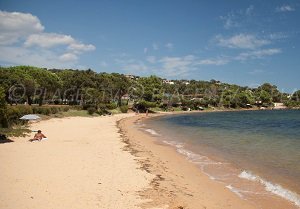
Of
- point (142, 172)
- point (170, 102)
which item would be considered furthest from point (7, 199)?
point (170, 102)

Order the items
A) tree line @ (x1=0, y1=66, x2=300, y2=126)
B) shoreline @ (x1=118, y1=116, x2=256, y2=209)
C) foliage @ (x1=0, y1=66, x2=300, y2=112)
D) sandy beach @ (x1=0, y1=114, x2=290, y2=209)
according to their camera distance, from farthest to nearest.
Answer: tree line @ (x1=0, y1=66, x2=300, y2=126), foliage @ (x1=0, y1=66, x2=300, y2=112), shoreline @ (x1=118, y1=116, x2=256, y2=209), sandy beach @ (x1=0, y1=114, x2=290, y2=209)

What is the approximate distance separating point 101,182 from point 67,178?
59.5 inches

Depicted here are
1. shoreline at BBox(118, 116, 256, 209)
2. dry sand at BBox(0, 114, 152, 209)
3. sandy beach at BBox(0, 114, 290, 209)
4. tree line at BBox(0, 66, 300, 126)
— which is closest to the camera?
dry sand at BBox(0, 114, 152, 209)

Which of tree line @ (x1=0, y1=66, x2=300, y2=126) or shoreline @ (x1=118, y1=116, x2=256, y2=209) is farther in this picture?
tree line @ (x1=0, y1=66, x2=300, y2=126)

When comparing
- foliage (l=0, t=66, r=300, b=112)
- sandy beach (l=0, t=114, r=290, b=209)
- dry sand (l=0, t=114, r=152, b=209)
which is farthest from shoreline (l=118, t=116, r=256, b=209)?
foliage (l=0, t=66, r=300, b=112)

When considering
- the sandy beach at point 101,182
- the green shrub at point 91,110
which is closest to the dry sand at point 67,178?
the sandy beach at point 101,182

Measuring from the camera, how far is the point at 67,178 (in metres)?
13.6

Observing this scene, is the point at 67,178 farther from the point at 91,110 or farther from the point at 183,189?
the point at 91,110

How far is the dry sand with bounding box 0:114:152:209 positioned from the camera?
10766 mm

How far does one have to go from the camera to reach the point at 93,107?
71.8m

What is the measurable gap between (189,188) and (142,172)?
2.83m

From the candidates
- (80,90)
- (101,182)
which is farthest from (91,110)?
(101,182)

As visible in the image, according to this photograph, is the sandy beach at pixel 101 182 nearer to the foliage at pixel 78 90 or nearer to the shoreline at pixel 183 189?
the shoreline at pixel 183 189

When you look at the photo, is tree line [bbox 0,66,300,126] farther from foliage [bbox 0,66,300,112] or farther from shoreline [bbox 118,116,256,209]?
shoreline [bbox 118,116,256,209]
